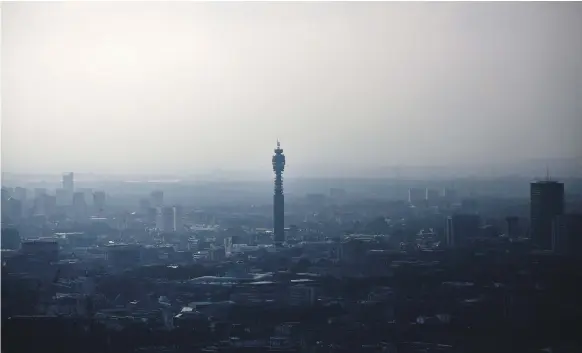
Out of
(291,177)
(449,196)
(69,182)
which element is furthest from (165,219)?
(449,196)

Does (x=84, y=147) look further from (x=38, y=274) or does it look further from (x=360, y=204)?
(x=360, y=204)

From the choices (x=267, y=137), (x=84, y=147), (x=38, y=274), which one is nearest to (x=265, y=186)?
(x=267, y=137)

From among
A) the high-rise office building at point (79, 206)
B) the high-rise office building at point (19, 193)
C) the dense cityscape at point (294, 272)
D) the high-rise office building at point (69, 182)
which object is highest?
the high-rise office building at point (69, 182)

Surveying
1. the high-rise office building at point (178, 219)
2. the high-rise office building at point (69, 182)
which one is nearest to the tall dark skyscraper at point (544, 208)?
the high-rise office building at point (178, 219)

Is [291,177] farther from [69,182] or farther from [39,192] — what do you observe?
[39,192]

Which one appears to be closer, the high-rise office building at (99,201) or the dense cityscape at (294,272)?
the dense cityscape at (294,272)

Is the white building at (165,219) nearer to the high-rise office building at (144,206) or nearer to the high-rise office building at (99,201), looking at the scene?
the high-rise office building at (144,206)

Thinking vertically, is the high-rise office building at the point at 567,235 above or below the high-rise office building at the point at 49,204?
below
